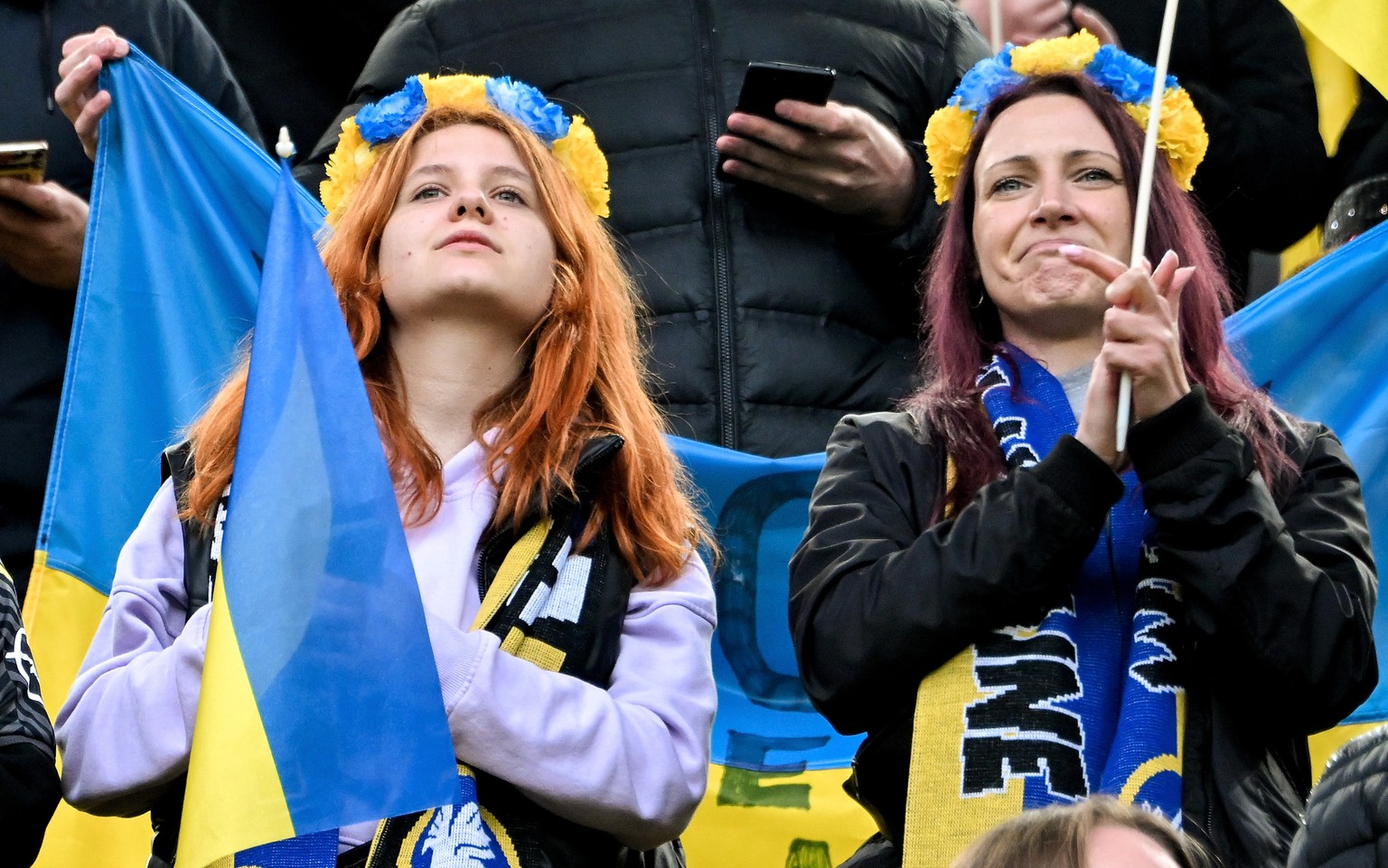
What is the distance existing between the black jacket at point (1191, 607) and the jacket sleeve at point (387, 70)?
1.72 meters

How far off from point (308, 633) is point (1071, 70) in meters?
1.96

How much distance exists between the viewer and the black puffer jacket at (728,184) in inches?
165

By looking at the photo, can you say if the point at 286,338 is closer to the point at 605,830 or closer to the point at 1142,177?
the point at 605,830

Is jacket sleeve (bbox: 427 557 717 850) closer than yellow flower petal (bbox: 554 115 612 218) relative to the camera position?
Yes

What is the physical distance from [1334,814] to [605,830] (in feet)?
5.25

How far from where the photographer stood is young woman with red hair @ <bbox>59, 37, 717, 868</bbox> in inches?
Result: 118

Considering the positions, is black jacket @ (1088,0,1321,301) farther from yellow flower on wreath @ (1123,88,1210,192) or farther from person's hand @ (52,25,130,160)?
person's hand @ (52,25,130,160)

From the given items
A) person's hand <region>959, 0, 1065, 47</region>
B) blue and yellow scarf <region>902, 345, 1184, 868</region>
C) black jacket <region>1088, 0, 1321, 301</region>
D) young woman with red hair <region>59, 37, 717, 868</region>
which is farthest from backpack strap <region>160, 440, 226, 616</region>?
black jacket <region>1088, 0, 1321, 301</region>

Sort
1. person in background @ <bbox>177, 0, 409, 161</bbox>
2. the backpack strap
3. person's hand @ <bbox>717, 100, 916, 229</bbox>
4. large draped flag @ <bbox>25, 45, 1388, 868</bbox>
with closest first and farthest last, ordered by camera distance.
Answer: the backpack strap, large draped flag @ <bbox>25, 45, 1388, 868</bbox>, person's hand @ <bbox>717, 100, 916, 229</bbox>, person in background @ <bbox>177, 0, 409, 161</bbox>

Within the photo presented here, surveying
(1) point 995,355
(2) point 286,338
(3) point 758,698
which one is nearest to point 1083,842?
(2) point 286,338

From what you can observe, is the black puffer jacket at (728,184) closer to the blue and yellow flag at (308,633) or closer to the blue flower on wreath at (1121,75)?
the blue flower on wreath at (1121,75)

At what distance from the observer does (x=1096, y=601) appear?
10.6ft

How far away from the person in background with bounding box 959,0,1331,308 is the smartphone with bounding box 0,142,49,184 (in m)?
2.19

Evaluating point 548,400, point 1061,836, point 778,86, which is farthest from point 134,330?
point 1061,836
